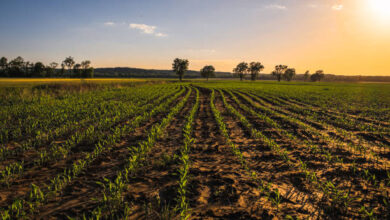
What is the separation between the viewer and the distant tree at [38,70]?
82.6 meters

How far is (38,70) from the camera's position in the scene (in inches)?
3278

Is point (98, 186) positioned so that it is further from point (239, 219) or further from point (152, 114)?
point (152, 114)

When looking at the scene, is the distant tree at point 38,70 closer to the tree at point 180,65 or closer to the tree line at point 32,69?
the tree line at point 32,69

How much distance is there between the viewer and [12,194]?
3.61m

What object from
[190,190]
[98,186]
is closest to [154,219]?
[190,190]

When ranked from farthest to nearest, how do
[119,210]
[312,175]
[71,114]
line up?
[71,114] < [312,175] < [119,210]

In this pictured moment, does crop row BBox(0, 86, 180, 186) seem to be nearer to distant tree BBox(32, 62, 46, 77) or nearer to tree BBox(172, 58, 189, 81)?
tree BBox(172, 58, 189, 81)

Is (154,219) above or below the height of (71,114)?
below

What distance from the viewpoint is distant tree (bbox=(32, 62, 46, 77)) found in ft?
271

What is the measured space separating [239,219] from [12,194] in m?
4.74

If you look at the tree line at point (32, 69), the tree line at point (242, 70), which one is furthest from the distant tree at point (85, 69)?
the tree line at point (242, 70)

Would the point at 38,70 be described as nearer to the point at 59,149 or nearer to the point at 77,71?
the point at 77,71

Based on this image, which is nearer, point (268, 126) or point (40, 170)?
point (40, 170)

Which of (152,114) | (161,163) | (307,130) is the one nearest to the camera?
(161,163)
